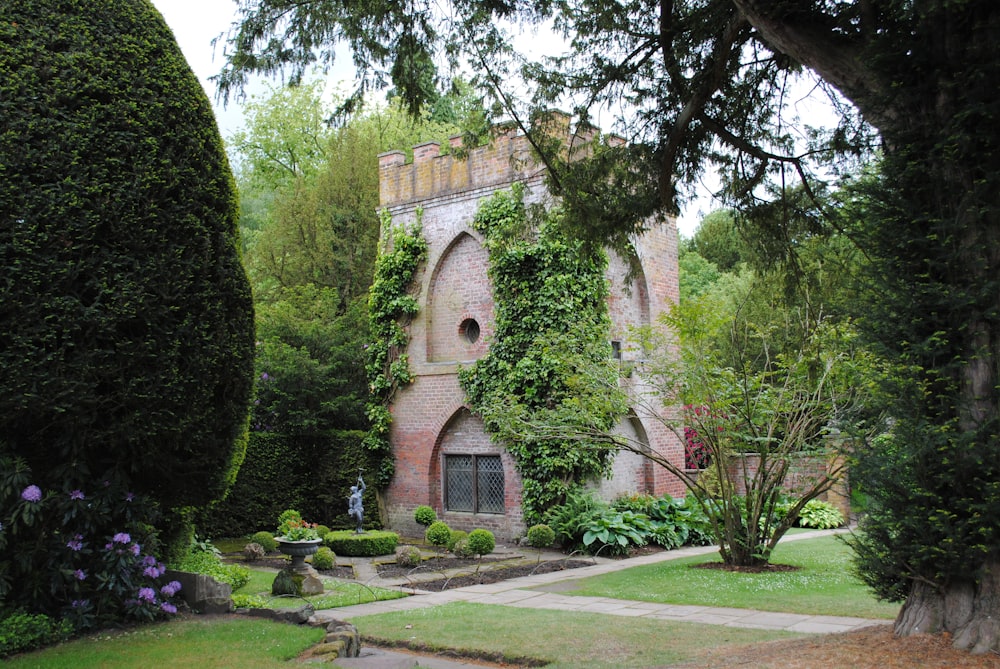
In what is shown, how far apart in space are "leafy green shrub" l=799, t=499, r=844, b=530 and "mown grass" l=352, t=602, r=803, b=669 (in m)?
12.7

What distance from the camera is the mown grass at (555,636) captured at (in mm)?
6982

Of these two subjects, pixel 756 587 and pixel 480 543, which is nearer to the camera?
pixel 756 587

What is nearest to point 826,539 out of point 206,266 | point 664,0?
point 664,0

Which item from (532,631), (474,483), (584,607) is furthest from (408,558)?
(532,631)

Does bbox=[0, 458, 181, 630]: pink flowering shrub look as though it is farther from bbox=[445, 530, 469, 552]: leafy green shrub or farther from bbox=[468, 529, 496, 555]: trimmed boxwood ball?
bbox=[445, 530, 469, 552]: leafy green shrub

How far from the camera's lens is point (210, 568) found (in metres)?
8.98

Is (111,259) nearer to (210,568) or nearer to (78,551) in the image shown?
(78,551)

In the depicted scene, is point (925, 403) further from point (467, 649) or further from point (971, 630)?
point (467, 649)

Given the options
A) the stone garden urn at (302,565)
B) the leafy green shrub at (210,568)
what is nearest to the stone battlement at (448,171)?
the stone garden urn at (302,565)

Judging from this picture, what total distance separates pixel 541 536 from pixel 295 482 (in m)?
6.47

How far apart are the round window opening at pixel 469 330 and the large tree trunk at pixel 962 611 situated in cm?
1337

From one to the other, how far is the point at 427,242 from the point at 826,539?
10921mm

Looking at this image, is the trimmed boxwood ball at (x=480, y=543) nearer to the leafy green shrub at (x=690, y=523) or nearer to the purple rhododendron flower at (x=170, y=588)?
the leafy green shrub at (x=690, y=523)

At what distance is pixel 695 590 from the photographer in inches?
419
